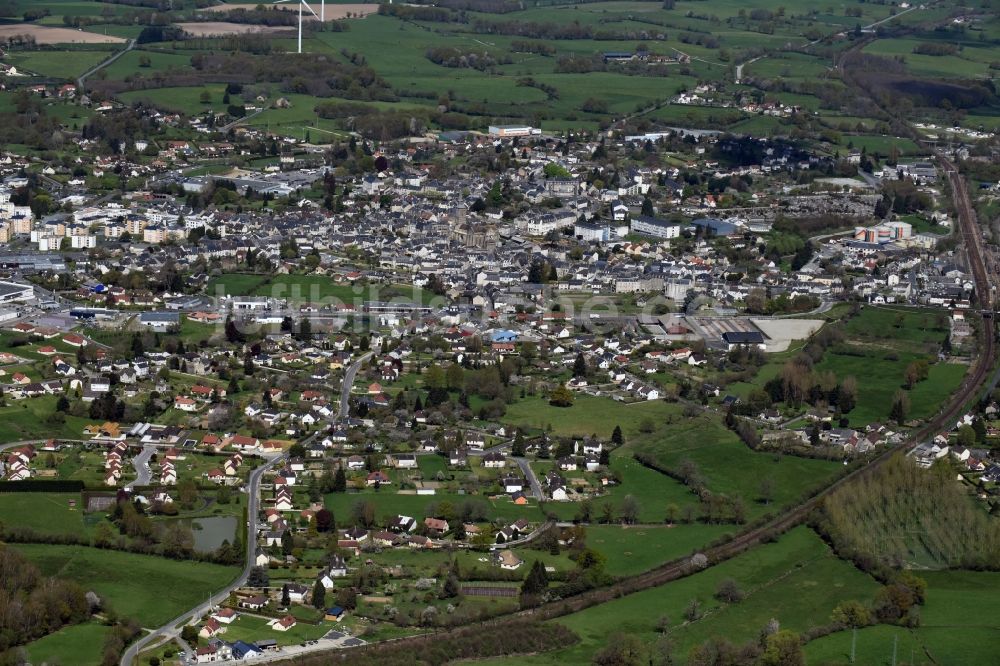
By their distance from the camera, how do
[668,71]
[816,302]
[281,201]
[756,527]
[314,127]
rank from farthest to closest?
[668,71]
[314,127]
[281,201]
[816,302]
[756,527]

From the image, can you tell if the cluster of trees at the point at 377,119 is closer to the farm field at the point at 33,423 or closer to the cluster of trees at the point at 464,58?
the cluster of trees at the point at 464,58

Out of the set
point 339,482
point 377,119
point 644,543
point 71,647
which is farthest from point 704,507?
point 377,119

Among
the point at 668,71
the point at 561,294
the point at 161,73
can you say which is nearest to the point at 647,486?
the point at 561,294

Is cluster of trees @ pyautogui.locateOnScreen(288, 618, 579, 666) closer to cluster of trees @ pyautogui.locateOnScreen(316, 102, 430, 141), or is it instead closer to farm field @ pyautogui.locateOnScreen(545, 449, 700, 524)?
farm field @ pyautogui.locateOnScreen(545, 449, 700, 524)

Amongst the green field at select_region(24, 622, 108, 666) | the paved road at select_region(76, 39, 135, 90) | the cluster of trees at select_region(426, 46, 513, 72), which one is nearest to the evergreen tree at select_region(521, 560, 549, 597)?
the green field at select_region(24, 622, 108, 666)

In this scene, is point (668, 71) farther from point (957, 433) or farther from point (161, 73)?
point (957, 433)

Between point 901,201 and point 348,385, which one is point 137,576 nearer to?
point 348,385
